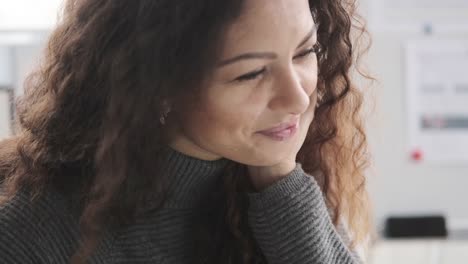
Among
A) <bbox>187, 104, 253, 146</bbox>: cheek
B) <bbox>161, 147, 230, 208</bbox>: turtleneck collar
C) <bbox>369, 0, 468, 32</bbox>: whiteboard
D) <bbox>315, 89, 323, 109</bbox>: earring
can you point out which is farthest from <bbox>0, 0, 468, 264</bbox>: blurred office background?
<bbox>187, 104, 253, 146</bbox>: cheek

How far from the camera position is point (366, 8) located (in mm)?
1882

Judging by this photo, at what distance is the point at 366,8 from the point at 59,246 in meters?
1.23

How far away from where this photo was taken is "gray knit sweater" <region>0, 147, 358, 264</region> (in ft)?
2.77

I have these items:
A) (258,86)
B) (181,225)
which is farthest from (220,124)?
(181,225)

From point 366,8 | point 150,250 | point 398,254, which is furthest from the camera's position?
point 366,8

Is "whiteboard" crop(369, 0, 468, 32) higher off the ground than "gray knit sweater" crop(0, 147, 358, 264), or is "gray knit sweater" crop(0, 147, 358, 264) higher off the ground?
"gray knit sweater" crop(0, 147, 358, 264)

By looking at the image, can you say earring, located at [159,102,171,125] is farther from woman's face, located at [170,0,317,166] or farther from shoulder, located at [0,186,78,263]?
shoulder, located at [0,186,78,263]

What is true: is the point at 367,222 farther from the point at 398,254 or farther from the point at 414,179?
the point at 414,179

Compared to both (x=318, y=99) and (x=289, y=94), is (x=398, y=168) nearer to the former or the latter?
(x=318, y=99)

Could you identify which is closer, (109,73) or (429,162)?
(109,73)

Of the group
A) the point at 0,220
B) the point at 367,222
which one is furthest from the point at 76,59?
the point at 367,222

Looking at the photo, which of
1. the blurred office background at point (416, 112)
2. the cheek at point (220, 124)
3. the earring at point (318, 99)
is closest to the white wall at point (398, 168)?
the blurred office background at point (416, 112)

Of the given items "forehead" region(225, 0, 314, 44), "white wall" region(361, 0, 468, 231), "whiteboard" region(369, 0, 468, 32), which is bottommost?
"white wall" region(361, 0, 468, 231)

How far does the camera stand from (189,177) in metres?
0.90
